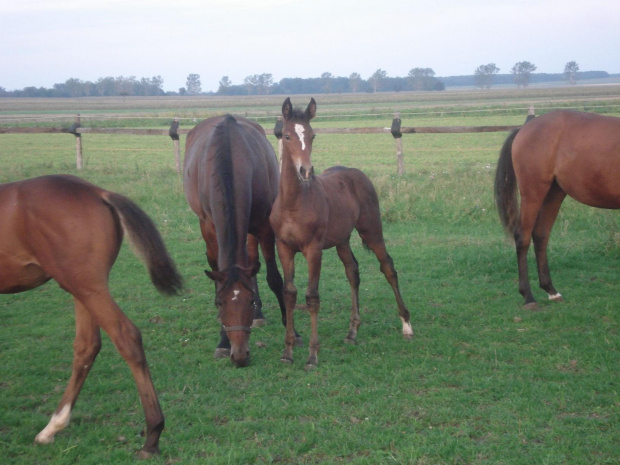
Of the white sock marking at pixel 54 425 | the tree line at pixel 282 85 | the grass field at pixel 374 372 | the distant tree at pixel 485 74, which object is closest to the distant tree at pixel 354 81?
the tree line at pixel 282 85

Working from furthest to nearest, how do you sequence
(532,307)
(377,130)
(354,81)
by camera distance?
(354,81), (377,130), (532,307)

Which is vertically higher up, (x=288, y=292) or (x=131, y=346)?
(x=131, y=346)

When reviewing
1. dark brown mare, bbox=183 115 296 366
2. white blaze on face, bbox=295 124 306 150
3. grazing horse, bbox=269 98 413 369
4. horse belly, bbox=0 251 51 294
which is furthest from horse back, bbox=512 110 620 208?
horse belly, bbox=0 251 51 294

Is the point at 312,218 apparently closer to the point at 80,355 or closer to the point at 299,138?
the point at 299,138

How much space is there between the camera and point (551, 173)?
705cm

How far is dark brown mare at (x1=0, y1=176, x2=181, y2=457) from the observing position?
3826 millimetres

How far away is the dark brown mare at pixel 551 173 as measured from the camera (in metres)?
6.74

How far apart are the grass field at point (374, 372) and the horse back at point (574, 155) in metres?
1.18

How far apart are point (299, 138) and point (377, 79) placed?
12965 centimetres

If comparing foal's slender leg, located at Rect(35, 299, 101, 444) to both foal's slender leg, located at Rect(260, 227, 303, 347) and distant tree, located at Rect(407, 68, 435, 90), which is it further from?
distant tree, located at Rect(407, 68, 435, 90)

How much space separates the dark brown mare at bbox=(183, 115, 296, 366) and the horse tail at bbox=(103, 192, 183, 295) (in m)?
0.89

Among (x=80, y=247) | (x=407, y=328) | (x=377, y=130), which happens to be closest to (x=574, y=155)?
(x=407, y=328)

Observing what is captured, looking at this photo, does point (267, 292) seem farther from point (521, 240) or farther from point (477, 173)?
point (477, 173)

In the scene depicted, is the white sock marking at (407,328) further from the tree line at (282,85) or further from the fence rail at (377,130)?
the tree line at (282,85)
